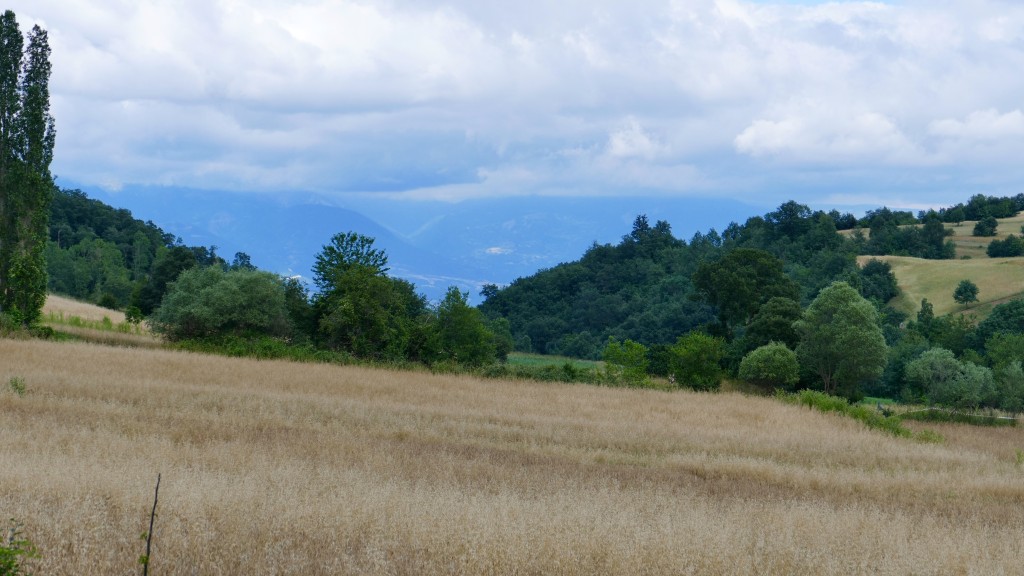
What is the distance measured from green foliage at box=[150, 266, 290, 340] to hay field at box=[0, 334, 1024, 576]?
942 cm

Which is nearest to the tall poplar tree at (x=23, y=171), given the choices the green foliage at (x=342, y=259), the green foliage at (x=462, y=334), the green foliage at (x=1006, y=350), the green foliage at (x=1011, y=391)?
the green foliage at (x=342, y=259)

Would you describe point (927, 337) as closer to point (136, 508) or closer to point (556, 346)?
point (556, 346)

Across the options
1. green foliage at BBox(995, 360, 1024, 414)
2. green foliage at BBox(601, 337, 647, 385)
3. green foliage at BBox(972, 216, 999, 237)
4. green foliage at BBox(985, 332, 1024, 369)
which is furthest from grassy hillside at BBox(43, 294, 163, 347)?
green foliage at BBox(972, 216, 999, 237)

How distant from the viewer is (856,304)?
50.6 metres

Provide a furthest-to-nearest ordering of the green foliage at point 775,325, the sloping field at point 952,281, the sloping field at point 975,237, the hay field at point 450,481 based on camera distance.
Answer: the sloping field at point 975,237 → the sloping field at point 952,281 → the green foliage at point 775,325 → the hay field at point 450,481

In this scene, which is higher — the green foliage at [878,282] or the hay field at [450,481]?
the green foliage at [878,282]

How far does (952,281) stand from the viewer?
10475 centimetres

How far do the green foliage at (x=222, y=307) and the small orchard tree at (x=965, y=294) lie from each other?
278 feet

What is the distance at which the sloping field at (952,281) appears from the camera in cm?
9800

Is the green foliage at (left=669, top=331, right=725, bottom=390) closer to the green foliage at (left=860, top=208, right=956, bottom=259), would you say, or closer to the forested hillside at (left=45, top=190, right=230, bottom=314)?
the forested hillside at (left=45, top=190, right=230, bottom=314)

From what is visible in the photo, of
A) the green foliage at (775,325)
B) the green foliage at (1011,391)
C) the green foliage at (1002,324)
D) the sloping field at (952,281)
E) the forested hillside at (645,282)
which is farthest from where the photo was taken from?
the forested hillside at (645,282)

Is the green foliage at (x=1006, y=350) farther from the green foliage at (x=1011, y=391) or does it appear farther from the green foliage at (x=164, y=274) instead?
the green foliage at (x=164, y=274)

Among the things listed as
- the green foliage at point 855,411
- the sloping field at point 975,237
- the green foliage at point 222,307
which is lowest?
the green foliage at point 855,411

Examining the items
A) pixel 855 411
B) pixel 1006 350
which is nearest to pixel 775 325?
pixel 1006 350
